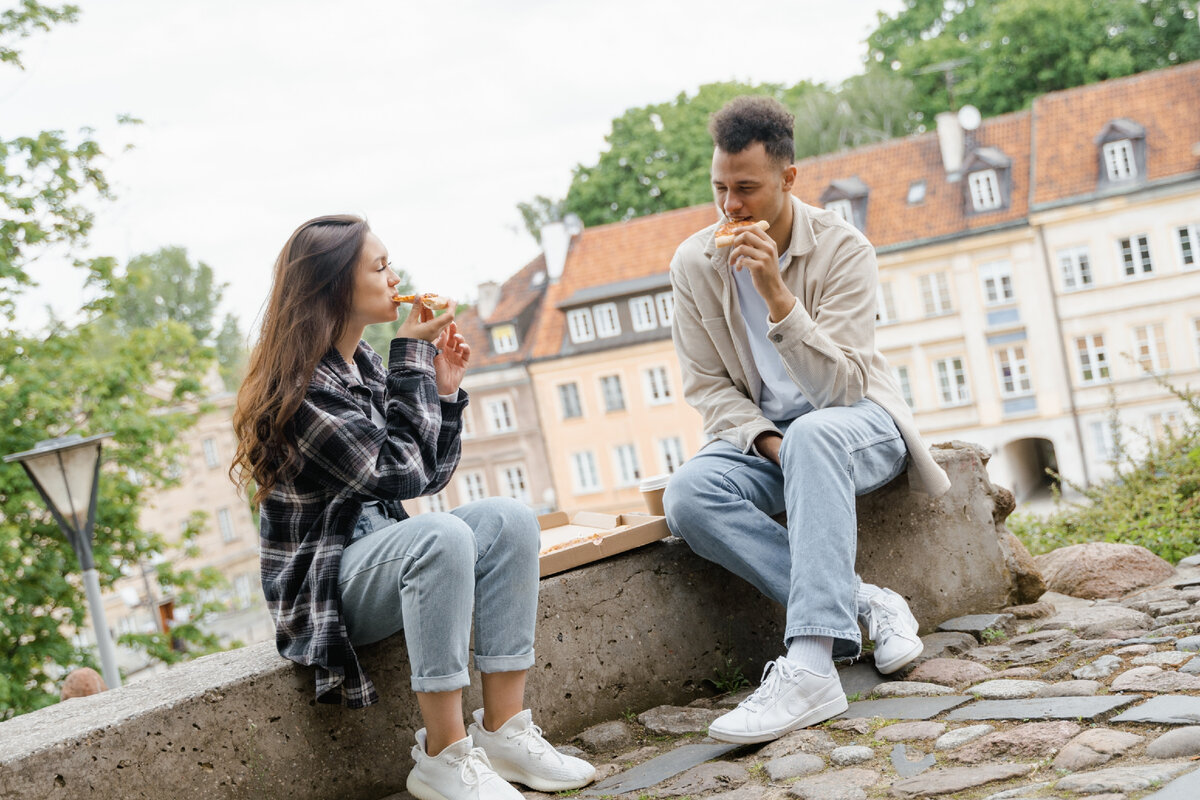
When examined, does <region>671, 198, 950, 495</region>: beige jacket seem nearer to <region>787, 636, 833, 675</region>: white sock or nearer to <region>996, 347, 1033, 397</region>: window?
<region>787, 636, 833, 675</region>: white sock

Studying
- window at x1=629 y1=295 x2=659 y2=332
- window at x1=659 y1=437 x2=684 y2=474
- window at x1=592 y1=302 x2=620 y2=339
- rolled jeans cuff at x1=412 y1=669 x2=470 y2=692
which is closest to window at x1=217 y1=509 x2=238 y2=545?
window at x1=592 y1=302 x2=620 y2=339

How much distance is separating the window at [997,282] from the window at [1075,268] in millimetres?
1189

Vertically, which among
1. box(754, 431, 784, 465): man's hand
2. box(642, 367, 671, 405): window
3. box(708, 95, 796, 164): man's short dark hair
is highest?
box(708, 95, 796, 164): man's short dark hair

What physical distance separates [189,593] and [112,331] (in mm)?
25718

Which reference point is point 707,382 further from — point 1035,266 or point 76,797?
point 1035,266

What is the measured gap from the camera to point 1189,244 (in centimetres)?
2759

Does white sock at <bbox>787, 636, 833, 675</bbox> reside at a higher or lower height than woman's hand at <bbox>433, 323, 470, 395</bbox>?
lower

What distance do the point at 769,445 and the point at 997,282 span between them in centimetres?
2745

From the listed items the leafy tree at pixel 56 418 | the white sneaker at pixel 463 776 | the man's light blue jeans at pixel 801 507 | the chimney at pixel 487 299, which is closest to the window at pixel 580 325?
Answer: the chimney at pixel 487 299

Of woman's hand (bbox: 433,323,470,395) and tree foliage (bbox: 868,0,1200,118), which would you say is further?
tree foliage (bbox: 868,0,1200,118)

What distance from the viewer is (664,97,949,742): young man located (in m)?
2.82

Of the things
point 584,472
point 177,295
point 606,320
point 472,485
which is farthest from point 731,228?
point 177,295

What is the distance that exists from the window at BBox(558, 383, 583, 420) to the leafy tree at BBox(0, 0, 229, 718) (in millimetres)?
21207

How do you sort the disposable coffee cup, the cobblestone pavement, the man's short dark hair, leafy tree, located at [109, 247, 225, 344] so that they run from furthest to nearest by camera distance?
leafy tree, located at [109, 247, 225, 344], the disposable coffee cup, the man's short dark hair, the cobblestone pavement
